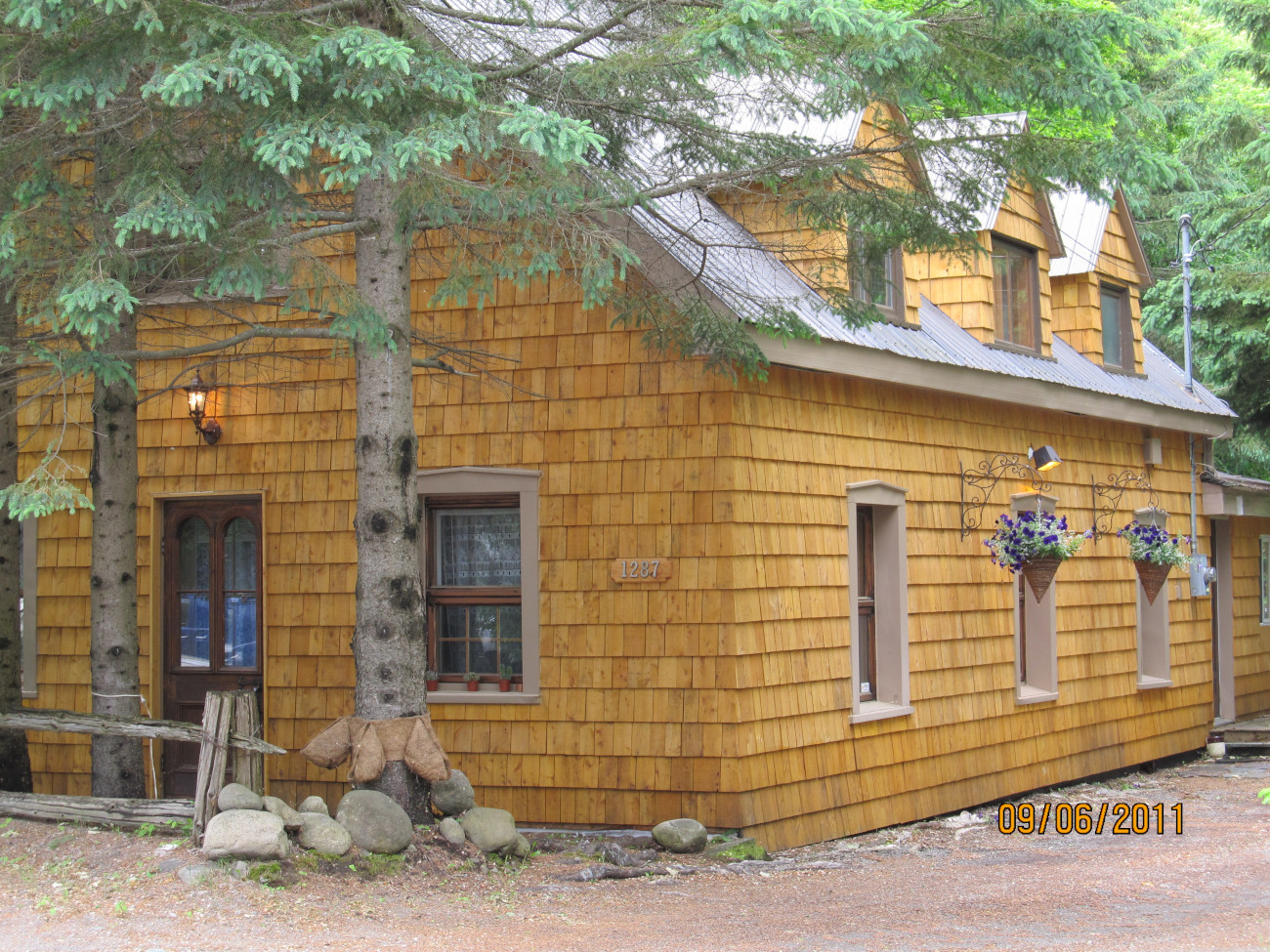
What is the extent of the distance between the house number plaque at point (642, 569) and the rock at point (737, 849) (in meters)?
1.76

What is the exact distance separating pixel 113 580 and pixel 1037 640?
26.6 ft

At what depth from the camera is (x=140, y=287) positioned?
8.55 m

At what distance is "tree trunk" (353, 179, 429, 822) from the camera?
827cm

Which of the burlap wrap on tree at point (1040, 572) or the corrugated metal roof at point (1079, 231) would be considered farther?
the corrugated metal roof at point (1079, 231)

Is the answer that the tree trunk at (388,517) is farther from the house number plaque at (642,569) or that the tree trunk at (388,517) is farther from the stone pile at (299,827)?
the house number plaque at (642,569)

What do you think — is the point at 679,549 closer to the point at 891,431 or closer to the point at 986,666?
the point at 891,431

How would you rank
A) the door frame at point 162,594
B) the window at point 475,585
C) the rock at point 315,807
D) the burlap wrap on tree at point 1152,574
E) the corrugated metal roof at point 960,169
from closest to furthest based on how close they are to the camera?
the rock at point 315,807
the corrugated metal roof at point 960,169
the window at point 475,585
the door frame at point 162,594
the burlap wrap on tree at point 1152,574

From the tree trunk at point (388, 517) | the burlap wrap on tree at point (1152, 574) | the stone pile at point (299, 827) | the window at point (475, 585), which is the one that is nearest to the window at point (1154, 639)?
the burlap wrap on tree at point (1152, 574)

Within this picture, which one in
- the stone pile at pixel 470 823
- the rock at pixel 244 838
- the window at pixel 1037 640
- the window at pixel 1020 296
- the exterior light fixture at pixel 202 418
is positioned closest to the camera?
the rock at pixel 244 838

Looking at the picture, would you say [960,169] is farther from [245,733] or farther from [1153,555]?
[1153,555]

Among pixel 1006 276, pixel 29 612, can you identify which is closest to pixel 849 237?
pixel 1006 276

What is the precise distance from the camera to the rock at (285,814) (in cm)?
762

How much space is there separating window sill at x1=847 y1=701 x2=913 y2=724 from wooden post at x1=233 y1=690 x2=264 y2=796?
439cm

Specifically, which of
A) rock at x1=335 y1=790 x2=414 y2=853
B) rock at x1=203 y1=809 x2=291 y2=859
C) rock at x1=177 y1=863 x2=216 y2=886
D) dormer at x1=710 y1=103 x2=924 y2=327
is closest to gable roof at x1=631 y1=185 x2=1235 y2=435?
dormer at x1=710 y1=103 x2=924 y2=327
